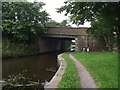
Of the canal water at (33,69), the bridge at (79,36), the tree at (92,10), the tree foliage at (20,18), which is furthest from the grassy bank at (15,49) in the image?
Answer: the tree at (92,10)

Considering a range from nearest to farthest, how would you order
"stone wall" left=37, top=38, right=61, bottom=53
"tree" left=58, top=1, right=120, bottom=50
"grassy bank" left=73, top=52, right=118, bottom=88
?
"grassy bank" left=73, top=52, right=118, bottom=88, "tree" left=58, top=1, right=120, bottom=50, "stone wall" left=37, top=38, right=61, bottom=53

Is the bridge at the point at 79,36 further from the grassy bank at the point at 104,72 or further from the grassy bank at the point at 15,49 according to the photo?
the grassy bank at the point at 104,72

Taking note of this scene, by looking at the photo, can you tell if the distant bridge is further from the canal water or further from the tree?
the tree

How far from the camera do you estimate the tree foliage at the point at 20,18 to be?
30344mm

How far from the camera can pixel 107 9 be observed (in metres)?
10.5

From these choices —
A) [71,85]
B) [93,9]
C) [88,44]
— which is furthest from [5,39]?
[71,85]

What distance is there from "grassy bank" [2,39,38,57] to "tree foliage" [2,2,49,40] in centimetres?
127

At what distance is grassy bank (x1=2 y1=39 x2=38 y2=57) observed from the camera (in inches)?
1071

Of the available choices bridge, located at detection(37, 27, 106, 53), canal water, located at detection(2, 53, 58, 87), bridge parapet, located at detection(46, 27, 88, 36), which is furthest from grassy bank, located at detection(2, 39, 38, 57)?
canal water, located at detection(2, 53, 58, 87)

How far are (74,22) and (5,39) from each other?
67.5ft

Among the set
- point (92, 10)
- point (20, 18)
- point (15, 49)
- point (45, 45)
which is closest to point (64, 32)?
point (45, 45)

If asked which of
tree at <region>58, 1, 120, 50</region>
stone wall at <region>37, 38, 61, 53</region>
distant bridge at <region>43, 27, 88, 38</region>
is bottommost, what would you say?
stone wall at <region>37, 38, 61, 53</region>

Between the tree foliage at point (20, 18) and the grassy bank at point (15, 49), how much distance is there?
1.27 m

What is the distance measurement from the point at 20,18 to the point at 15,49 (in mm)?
5174
